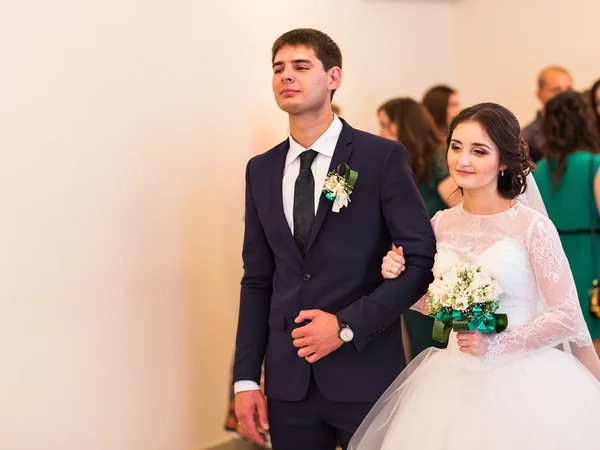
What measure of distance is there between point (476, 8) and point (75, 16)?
3.86 meters

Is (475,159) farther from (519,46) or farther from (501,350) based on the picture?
(519,46)

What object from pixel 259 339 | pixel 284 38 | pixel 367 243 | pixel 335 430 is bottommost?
pixel 335 430

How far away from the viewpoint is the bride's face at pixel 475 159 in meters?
2.34

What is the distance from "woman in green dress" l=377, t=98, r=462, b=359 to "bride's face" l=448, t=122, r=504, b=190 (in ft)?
6.45

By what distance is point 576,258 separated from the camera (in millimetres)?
4031

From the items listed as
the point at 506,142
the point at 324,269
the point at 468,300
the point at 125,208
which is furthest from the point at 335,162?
the point at 125,208

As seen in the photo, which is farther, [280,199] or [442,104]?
[442,104]

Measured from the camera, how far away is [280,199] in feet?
8.40

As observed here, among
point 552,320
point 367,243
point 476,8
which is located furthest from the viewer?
point 476,8

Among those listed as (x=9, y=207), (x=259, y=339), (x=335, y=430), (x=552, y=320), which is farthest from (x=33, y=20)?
(x=552, y=320)

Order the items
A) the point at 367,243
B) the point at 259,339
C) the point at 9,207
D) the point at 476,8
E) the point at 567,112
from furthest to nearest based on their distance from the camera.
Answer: the point at 476,8
the point at 567,112
the point at 9,207
the point at 259,339
the point at 367,243

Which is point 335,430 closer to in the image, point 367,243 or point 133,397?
point 367,243

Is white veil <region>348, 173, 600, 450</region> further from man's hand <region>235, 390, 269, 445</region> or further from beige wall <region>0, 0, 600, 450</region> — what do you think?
beige wall <region>0, 0, 600, 450</region>

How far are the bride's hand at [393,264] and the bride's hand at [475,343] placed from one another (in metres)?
0.26
